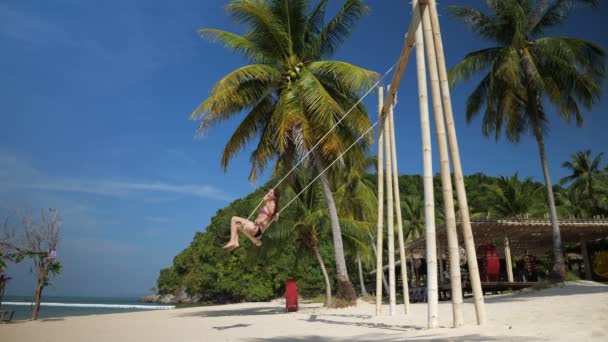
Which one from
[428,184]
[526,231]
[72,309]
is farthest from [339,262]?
[72,309]

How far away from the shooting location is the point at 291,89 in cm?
1498

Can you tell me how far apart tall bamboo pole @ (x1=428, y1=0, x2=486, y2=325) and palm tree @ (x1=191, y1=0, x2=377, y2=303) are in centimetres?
637

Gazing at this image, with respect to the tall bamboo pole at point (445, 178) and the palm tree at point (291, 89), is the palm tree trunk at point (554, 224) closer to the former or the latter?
the palm tree at point (291, 89)

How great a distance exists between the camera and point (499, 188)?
111 feet

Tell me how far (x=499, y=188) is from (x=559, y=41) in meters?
19.2

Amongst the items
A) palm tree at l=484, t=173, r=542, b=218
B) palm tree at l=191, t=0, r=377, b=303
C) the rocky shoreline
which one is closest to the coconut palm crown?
palm tree at l=191, t=0, r=377, b=303

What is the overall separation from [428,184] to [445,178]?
1.80 ft

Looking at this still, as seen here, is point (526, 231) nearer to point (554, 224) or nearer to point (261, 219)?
point (554, 224)

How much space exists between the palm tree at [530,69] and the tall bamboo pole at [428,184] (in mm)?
9942

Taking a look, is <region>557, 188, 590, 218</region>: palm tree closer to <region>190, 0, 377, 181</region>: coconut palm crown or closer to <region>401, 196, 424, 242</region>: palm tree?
<region>401, 196, 424, 242</region>: palm tree

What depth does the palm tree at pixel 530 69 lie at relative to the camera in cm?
1658

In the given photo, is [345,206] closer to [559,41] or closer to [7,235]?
[559,41]

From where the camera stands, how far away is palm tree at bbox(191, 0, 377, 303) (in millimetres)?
13953

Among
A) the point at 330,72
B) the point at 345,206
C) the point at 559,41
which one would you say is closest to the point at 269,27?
the point at 330,72
